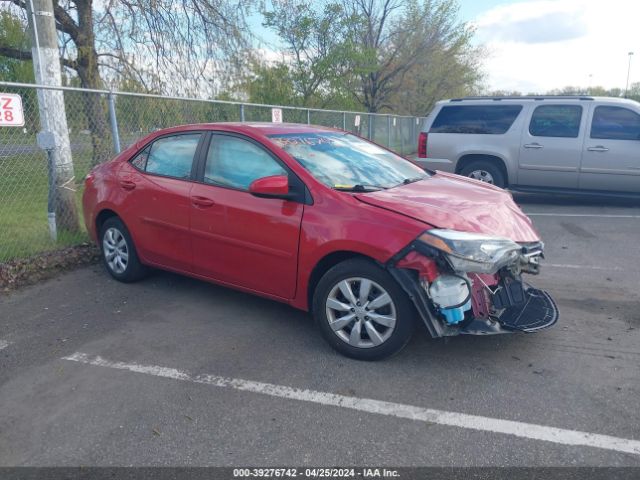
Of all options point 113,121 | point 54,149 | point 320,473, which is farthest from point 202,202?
point 113,121

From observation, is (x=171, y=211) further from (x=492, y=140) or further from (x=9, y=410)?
(x=492, y=140)

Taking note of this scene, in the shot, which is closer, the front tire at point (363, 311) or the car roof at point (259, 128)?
the front tire at point (363, 311)

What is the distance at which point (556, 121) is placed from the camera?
909 centimetres

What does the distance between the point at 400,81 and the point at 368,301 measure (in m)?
21.1

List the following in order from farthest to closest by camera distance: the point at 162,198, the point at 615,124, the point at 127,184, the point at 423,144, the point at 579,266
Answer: the point at 423,144, the point at 615,124, the point at 579,266, the point at 127,184, the point at 162,198

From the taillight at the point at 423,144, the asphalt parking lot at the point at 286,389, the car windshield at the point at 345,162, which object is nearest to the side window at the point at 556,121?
the taillight at the point at 423,144

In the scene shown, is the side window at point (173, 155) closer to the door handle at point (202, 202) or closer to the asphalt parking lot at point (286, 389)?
the door handle at point (202, 202)

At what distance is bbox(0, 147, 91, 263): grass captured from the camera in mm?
5992

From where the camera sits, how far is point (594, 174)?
29.2 feet

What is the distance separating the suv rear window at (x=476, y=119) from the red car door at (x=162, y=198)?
6.46m

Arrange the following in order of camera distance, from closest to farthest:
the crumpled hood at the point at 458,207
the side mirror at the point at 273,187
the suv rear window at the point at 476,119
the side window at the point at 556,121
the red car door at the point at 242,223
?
1. the crumpled hood at the point at 458,207
2. the side mirror at the point at 273,187
3. the red car door at the point at 242,223
4. the side window at the point at 556,121
5. the suv rear window at the point at 476,119

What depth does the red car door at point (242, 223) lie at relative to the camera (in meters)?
3.93

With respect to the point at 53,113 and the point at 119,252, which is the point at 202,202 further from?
the point at 53,113

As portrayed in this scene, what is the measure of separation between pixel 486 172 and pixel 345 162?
6074 mm
